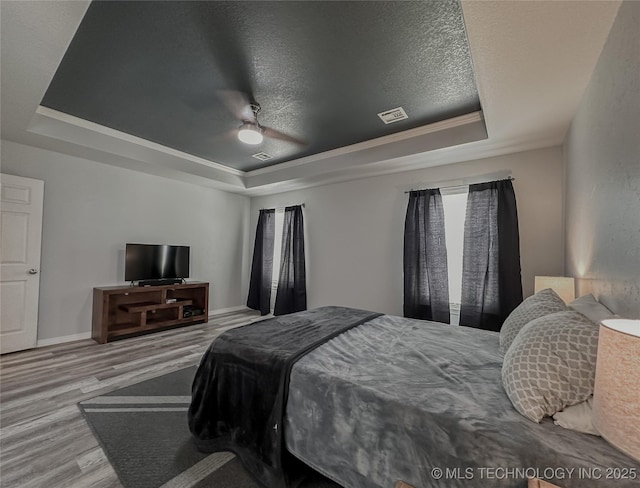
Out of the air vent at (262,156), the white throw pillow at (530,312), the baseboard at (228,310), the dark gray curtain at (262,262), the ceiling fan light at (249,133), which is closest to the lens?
the white throw pillow at (530,312)

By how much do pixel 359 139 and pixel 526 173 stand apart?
194 cm

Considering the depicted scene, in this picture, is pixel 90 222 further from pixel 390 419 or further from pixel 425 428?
pixel 425 428

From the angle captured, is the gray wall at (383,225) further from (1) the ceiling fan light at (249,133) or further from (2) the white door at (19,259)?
(2) the white door at (19,259)

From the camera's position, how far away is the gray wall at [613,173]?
1179 mm

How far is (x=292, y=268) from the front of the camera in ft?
16.3

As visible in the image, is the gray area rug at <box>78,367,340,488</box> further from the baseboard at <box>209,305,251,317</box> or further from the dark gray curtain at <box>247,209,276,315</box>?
the dark gray curtain at <box>247,209,276,315</box>

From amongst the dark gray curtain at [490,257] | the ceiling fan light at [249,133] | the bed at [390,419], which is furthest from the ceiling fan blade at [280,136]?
the bed at [390,419]

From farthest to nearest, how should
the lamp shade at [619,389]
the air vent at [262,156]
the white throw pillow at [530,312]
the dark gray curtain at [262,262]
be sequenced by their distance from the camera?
the dark gray curtain at [262,262] → the air vent at [262,156] → the white throw pillow at [530,312] → the lamp shade at [619,389]

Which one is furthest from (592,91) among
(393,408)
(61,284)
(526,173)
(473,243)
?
(61,284)

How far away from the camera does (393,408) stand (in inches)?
45.3

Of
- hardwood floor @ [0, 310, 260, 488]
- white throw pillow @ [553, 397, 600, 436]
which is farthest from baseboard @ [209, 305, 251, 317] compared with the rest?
white throw pillow @ [553, 397, 600, 436]

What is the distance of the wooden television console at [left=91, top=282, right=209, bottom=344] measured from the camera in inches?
141

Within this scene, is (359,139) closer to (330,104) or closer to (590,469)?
(330,104)

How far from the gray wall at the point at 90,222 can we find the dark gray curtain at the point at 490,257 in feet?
14.5
